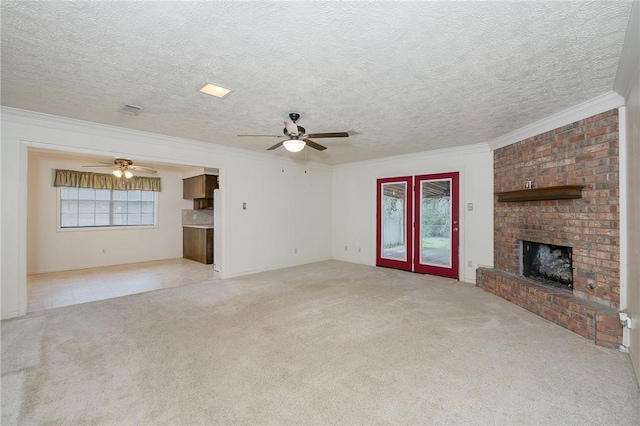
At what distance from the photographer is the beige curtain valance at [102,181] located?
5949mm

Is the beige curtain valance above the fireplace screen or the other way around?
above

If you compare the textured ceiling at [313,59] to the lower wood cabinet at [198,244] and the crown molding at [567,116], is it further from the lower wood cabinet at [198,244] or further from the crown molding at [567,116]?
the lower wood cabinet at [198,244]

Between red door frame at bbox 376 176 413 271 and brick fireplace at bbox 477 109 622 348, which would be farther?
red door frame at bbox 376 176 413 271

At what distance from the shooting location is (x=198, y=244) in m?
7.03

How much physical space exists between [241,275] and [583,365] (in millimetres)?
4840

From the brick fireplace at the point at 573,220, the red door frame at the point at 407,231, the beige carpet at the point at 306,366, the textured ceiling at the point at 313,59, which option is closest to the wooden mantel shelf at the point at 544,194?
the brick fireplace at the point at 573,220

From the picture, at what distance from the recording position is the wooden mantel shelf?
3.11 meters

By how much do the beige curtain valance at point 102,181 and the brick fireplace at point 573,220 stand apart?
7.63 m

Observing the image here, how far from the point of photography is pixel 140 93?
112 inches

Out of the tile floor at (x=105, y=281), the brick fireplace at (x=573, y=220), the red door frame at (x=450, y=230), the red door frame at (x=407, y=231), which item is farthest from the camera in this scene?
the red door frame at (x=407, y=231)

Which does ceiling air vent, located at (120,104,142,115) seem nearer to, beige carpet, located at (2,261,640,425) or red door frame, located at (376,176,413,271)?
beige carpet, located at (2,261,640,425)

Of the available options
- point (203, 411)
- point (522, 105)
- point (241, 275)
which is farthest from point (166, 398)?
point (522, 105)

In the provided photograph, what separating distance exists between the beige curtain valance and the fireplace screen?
26.1ft

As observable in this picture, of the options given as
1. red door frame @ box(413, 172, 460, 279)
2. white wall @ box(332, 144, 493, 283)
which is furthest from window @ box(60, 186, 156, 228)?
red door frame @ box(413, 172, 460, 279)
